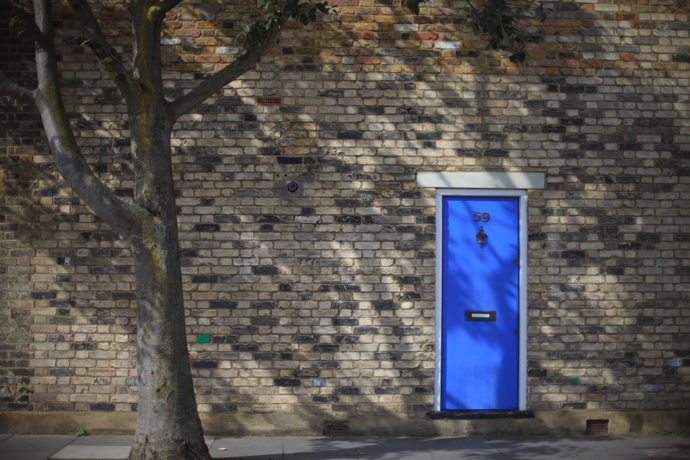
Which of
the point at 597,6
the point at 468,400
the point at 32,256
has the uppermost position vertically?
the point at 597,6

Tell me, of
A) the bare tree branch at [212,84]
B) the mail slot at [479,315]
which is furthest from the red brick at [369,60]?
the mail slot at [479,315]

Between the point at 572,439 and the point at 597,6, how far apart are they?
16.1ft

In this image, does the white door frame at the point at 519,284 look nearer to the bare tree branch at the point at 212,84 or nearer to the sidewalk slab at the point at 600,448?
the sidewalk slab at the point at 600,448

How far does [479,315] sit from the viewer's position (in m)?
5.86

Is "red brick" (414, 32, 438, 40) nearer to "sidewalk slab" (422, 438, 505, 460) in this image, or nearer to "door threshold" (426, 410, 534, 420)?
"door threshold" (426, 410, 534, 420)

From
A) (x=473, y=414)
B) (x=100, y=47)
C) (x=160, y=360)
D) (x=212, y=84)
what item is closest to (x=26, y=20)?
(x=100, y=47)

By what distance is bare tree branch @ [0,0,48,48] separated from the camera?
427 centimetres

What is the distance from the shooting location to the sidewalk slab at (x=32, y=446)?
490 centimetres

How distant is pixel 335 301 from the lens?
18.8 ft

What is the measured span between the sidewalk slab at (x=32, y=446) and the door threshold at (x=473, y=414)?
3850mm

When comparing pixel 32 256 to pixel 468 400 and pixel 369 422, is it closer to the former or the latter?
pixel 369 422

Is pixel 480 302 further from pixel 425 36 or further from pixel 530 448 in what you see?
pixel 425 36

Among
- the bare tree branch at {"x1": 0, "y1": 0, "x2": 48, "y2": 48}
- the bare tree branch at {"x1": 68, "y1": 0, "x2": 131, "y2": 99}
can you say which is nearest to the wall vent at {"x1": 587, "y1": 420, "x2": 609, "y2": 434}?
the bare tree branch at {"x1": 68, "y1": 0, "x2": 131, "y2": 99}

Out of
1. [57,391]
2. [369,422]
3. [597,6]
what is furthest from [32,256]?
[597,6]
